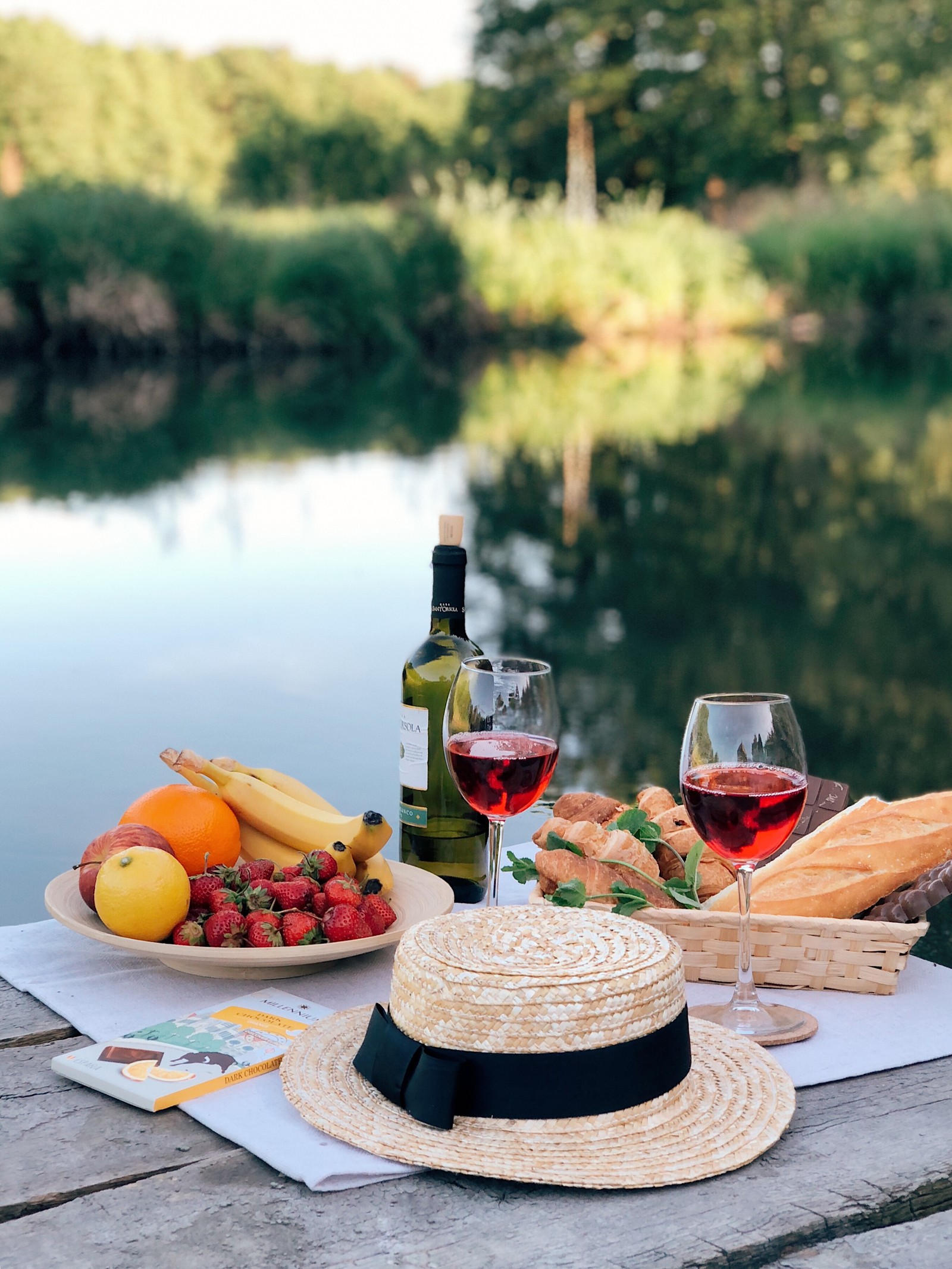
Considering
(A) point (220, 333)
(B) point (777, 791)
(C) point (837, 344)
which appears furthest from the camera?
(C) point (837, 344)

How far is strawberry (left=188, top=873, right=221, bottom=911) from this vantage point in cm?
154

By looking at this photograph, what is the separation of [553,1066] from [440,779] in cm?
78

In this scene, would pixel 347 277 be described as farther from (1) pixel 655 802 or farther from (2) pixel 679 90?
(2) pixel 679 90

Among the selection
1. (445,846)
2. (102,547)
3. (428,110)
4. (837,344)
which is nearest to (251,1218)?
(445,846)

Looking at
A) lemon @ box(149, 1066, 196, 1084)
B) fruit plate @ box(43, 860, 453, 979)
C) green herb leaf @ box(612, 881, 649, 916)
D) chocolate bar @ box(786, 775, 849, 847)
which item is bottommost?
lemon @ box(149, 1066, 196, 1084)

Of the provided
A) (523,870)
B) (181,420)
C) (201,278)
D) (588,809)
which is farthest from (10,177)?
(523,870)

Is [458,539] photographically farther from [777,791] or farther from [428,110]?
[428,110]

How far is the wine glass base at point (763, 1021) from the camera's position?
136 cm

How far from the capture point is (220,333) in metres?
20.0

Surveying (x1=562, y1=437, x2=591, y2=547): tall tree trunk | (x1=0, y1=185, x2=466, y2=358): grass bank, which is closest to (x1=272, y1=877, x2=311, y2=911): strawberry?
(x1=562, y1=437, x2=591, y2=547): tall tree trunk

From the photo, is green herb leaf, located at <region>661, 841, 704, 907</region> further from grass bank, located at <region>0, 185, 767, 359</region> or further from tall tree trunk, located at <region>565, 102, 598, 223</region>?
tall tree trunk, located at <region>565, 102, 598, 223</region>

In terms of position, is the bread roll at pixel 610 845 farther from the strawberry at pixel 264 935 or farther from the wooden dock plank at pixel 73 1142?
the wooden dock plank at pixel 73 1142

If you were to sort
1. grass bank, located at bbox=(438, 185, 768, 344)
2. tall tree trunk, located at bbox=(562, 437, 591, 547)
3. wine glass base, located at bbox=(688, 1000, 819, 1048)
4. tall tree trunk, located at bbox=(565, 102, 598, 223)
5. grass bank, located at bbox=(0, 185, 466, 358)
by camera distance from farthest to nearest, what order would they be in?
1. tall tree trunk, located at bbox=(565, 102, 598, 223)
2. grass bank, located at bbox=(438, 185, 768, 344)
3. grass bank, located at bbox=(0, 185, 466, 358)
4. tall tree trunk, located at bbox=(562, 437, 591, 547)
5. wine glass base, located at bbox=(688, 1000, 819, 1048)

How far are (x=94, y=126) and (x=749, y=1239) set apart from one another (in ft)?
179
